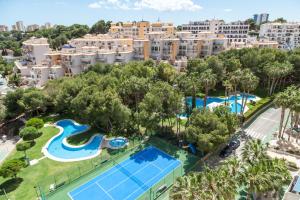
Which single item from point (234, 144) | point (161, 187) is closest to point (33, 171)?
point (161, 187)

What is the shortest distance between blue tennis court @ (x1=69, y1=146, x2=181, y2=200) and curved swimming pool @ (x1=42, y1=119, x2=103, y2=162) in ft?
19.1

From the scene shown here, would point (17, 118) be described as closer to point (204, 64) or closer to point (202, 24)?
point (204, 64)

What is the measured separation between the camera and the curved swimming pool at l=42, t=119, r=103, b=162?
32250 mm

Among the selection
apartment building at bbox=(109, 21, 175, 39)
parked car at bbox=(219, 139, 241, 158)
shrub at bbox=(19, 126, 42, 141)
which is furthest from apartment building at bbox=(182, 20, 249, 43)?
shrub at bbox=(19, 126, 42, 141)

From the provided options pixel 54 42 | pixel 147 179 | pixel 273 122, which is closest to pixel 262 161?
pixel 147 179

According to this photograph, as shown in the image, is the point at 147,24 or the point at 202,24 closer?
the point at 147,24

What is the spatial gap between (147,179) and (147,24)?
77292mm

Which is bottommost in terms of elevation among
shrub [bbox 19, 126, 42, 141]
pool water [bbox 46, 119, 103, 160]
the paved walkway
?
the paved walkway

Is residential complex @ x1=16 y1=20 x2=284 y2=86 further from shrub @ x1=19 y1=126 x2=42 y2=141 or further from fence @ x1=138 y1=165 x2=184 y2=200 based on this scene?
fence @ x1=138 y1=165 x2=184 y2=200

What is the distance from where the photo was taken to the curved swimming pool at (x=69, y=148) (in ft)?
106

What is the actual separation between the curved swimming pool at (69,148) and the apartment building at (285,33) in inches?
3951

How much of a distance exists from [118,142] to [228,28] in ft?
334

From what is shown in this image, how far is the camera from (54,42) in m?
105

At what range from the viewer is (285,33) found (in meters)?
105
